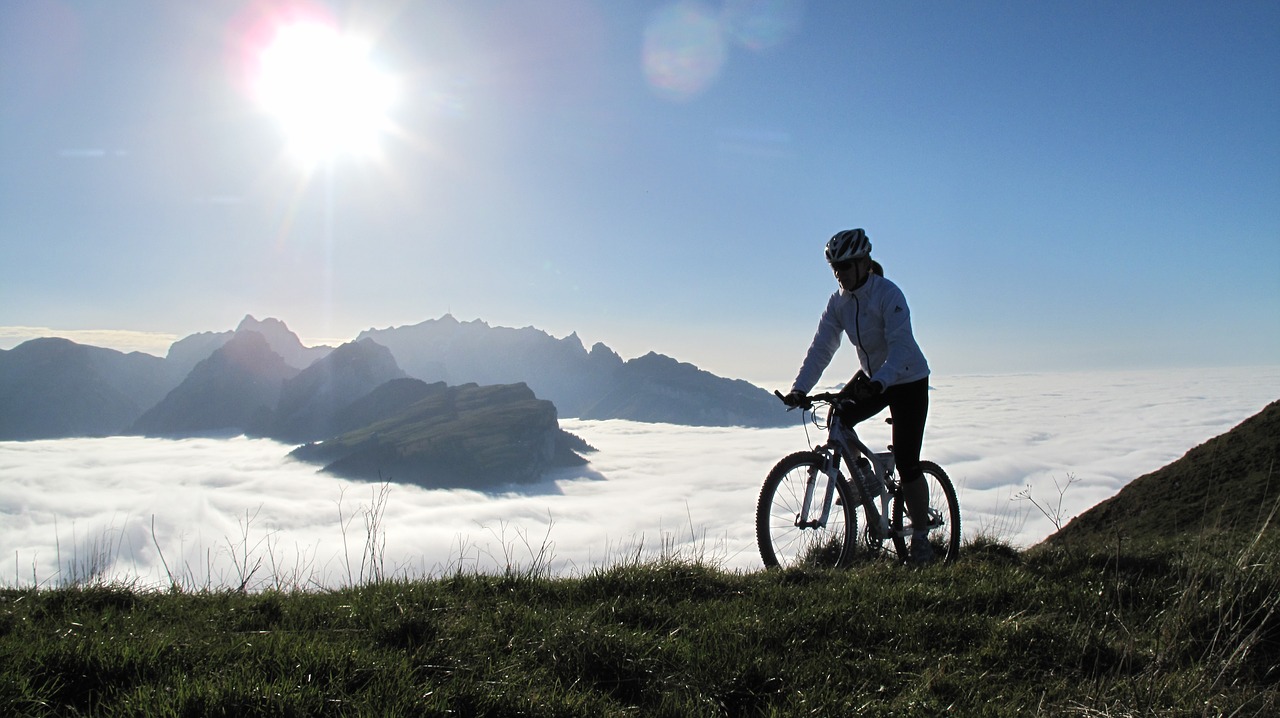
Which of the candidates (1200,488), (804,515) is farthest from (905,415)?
(1200,488)

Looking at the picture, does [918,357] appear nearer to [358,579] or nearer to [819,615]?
[819,615]

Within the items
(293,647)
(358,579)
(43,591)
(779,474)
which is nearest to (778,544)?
(779,474)

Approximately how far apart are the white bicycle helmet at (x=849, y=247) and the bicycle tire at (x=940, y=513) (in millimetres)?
2503

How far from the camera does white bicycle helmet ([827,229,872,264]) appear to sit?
20.1 ft

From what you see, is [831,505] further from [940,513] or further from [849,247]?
[849,247]

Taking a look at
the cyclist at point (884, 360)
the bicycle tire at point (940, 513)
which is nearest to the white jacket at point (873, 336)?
the cyclist at point (884, 360)

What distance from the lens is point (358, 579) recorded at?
17.0 feet

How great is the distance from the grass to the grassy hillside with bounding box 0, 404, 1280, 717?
0.05 feet

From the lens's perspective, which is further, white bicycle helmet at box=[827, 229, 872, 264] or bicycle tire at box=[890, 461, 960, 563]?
bicycle tire at box=[890, 461, 960, 563]

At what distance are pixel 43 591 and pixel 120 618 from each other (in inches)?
53.3

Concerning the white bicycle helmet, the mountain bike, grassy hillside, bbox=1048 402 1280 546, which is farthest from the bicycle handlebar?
grassy hillside, bbox=1048 402 1280 546

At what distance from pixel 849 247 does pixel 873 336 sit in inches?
37.5

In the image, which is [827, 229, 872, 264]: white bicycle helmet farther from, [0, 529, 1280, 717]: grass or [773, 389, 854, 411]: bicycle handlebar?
[0, 529, 1280, 717]: grass

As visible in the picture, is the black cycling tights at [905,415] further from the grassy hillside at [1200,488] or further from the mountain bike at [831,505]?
the grassy hillside at [1200,488]
